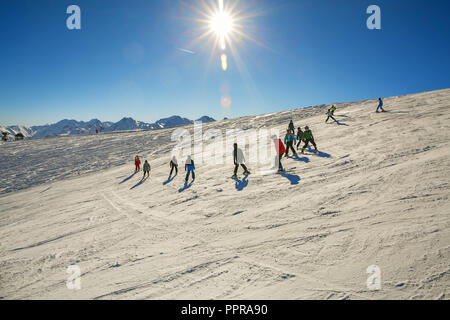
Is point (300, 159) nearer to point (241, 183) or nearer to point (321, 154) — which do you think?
point (321, 154)

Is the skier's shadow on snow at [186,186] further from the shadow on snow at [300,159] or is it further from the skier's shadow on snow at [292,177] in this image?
the shadow on snow at [300,159]

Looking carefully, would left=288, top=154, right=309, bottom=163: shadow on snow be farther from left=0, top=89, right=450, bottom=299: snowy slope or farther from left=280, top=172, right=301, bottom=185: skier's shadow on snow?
left=280, top=172, right=301, bottom=185: skier's shadow on snow

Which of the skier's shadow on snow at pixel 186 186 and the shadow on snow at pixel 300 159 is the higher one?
the shadow on snow at pixel 300 159

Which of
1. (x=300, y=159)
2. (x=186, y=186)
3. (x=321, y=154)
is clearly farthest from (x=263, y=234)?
(x=321, y=154)

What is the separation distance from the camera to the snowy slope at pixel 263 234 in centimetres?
370

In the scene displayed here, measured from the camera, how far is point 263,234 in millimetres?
5258

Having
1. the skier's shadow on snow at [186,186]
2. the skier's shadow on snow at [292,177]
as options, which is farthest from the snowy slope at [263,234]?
the skier's shadow on snow at [186,186]

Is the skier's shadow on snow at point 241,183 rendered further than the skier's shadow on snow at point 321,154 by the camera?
No

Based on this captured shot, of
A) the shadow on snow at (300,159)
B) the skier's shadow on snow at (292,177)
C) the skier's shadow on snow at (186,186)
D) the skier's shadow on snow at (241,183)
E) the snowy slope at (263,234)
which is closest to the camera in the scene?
the snowy slope at (263,234)

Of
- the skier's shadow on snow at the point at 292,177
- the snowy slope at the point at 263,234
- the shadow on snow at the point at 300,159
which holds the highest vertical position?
the shadow on snow at the point at 300,159

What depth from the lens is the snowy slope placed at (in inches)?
146

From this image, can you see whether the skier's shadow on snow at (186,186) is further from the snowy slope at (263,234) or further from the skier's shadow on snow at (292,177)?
the skier's shadow on snow at (292,177)

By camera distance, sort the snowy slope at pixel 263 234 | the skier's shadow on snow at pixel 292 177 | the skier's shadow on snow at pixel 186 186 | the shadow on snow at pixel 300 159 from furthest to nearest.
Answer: the shadow on snow at pixel 300 159 → the skier's shadow on snow at pixel 186 186 → the skier's shadow on snow at pixel 292 177 → the snowy slope at pixel 263 234
